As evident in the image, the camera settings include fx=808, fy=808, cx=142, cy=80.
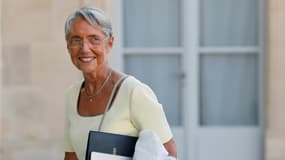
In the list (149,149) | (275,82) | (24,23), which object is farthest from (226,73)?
(149,149)

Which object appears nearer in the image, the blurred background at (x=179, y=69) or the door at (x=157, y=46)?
the blurred background at (x=179, y=69)

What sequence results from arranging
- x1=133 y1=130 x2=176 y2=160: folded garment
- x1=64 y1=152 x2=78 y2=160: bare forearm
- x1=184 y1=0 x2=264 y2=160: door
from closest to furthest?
x1=133 y1=130 x2=176 y2=160: folded garment → x1=64 y1=152 x2=78 y2=160: bare forearm → x1=184 y1=0 x2=264 y2=160: door

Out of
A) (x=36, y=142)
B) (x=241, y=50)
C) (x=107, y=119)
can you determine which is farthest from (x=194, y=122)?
(x=107, y=119)

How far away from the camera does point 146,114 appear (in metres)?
2.83

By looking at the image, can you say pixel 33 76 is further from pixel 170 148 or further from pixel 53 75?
pixel 170 148

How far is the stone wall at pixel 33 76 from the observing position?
661 centimetres

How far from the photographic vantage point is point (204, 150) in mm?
6914

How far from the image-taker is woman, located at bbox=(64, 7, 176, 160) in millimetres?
2832

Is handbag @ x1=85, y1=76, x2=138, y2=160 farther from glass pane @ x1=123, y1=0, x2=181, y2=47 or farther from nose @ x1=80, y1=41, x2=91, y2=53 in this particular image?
glass pane @ x1=123, y1=0, x2=181, y2=47

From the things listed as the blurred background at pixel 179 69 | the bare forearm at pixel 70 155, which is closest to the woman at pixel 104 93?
the bare forearm at pixel 70 155

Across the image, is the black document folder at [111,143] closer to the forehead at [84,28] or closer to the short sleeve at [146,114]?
the short sleeve at [146,114]

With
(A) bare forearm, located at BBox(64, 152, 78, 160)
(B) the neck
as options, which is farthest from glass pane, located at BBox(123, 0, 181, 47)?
(B) the neck

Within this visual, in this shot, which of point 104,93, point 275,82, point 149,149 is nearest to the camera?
point 149,149

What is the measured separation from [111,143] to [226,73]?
429 cm
